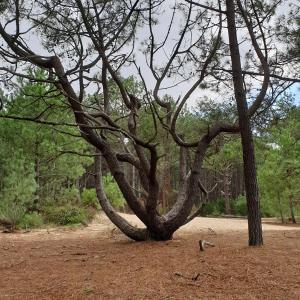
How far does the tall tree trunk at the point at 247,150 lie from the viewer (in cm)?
623

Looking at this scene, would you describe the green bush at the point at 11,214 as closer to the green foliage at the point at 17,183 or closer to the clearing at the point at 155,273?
the green foliage at the point at 17,183

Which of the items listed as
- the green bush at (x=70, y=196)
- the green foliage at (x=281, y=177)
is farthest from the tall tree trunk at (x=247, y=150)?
the green bush at (x=70, y=196)

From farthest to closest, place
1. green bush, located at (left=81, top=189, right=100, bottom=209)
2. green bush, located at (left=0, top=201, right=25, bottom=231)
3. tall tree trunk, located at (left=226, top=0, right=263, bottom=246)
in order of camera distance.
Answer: green bush, located at (left=81, top=189, right=100, bottom=209)
green bush, located at (left=0, top=201, right=25, bottom=231)
tall tree trunk, located at (left=226, top=0, right=263, bottom=246)

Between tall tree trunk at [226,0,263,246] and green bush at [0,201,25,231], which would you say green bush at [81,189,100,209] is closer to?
green bush at [0,201,25,231]

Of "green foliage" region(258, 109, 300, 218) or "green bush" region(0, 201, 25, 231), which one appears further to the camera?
"green foliage" region(258, 109, 300, 218)

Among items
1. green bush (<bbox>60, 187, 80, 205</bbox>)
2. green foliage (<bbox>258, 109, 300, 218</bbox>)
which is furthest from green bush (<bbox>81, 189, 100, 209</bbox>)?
green foliage (<bbox>258, 109, 300, 218</bbox>)

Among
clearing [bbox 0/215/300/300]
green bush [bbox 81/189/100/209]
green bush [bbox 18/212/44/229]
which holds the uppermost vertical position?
green bush [bbox 81/189/100/209]

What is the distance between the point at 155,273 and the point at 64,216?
356 inches

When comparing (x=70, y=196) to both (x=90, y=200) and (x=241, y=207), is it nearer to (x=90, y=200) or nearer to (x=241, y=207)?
(x=90, y=200)

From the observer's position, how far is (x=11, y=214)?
11.9m

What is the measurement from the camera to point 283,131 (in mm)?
16594

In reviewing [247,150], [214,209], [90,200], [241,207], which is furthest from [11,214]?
[214,209]

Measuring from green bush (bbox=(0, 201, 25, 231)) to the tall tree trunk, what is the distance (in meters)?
7.22

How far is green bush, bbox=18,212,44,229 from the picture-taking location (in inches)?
472
